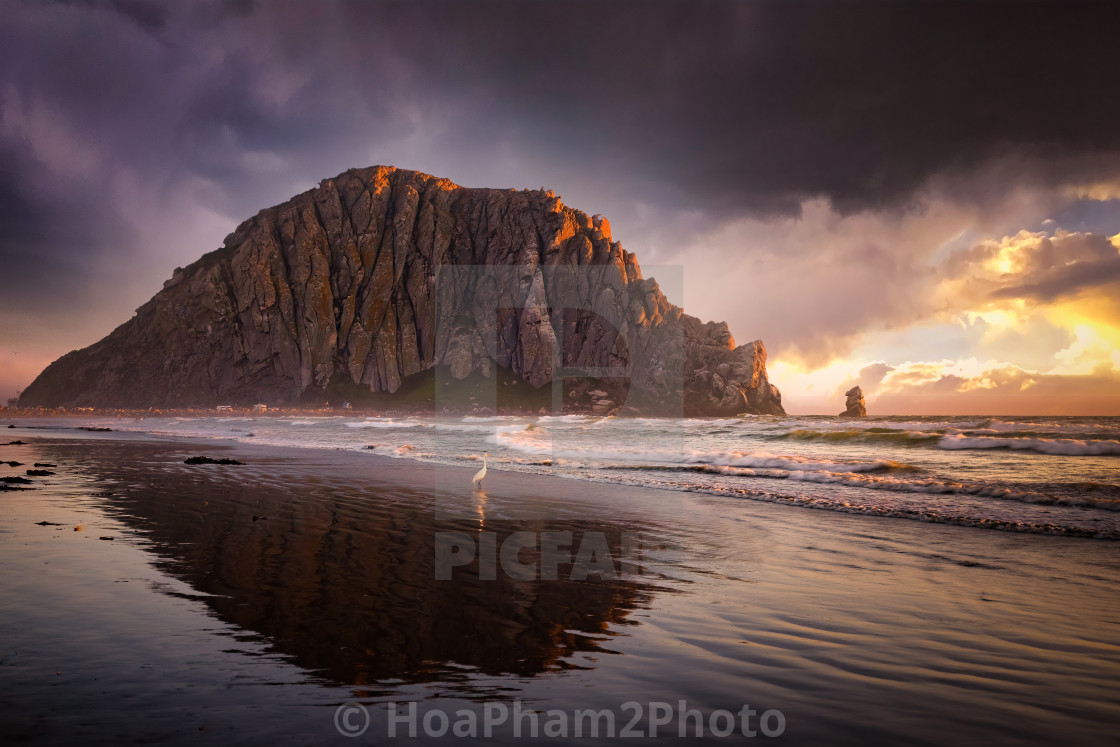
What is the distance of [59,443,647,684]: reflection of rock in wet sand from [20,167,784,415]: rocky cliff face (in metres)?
154

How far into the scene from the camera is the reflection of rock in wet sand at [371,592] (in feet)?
16.1

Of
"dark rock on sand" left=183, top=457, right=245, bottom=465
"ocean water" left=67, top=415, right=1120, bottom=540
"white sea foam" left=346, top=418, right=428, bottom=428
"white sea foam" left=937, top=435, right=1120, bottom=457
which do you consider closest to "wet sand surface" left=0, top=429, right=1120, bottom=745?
"ocean water" left=67, top=415, right=1120, bottom=540

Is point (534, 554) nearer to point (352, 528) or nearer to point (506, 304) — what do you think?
point (352, 528)

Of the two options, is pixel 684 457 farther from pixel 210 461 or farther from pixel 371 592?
pixel 371 592

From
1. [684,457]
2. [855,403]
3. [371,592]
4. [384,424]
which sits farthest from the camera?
[855,403]

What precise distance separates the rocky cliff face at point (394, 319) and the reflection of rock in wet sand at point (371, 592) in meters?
154

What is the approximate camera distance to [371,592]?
267 inches

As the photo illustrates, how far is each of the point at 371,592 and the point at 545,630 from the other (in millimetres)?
2414

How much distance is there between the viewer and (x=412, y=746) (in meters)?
3.34
